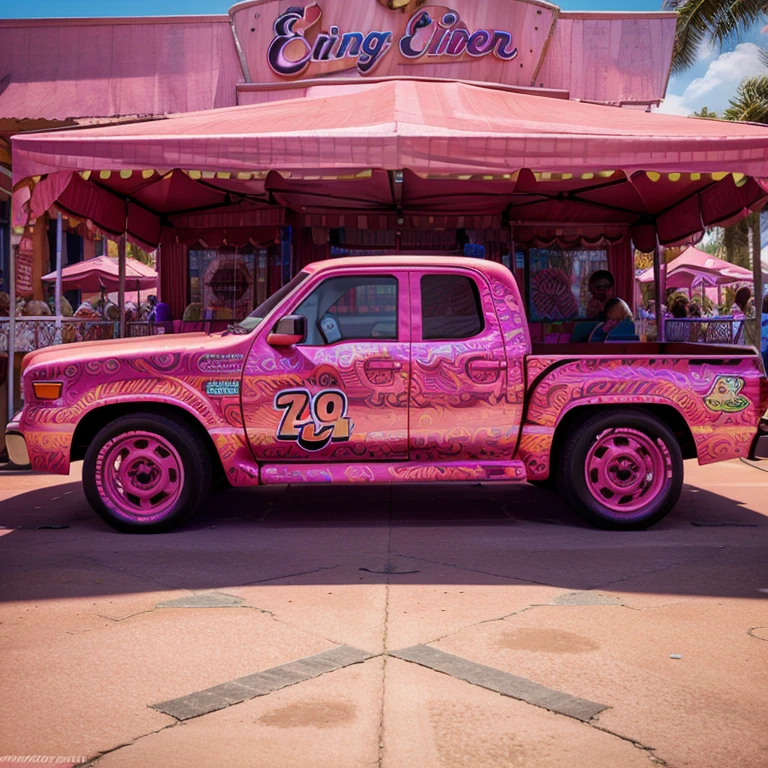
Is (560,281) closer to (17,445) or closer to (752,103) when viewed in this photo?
(17,445)

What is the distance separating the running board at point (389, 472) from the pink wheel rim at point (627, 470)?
58 cm

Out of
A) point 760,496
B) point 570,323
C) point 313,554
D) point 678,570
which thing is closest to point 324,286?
point 313,554

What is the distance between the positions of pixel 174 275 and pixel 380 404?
28.8 feet

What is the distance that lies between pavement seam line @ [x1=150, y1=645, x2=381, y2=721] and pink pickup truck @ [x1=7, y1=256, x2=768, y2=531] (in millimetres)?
2541

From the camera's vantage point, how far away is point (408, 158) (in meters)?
8.73

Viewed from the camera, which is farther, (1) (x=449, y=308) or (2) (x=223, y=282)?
(2) (x=223, y=282)

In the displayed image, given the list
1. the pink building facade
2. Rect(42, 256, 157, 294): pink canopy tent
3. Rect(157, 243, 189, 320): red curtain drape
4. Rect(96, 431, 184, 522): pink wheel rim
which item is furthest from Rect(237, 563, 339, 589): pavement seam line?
Rect(42, 256, 157, 294): pink canopy tent

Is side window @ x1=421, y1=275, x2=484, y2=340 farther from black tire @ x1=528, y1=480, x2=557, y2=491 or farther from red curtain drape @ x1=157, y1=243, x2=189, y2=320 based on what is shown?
red curtain drape @ x1=157, y1=243, x2=189, y2=320

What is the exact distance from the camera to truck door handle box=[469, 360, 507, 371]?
22.8ft

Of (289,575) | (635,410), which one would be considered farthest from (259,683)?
(635,410)

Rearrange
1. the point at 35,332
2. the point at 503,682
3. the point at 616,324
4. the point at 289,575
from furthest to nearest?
the point at 35,332 < the point at 616,324 < the point at 289,575 < the point at 503,682

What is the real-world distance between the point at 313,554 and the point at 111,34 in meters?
12.4

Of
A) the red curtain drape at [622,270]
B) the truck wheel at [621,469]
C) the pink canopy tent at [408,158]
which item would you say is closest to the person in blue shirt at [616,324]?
the pink canopy tent at [408,158]

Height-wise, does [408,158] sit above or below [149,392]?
above
